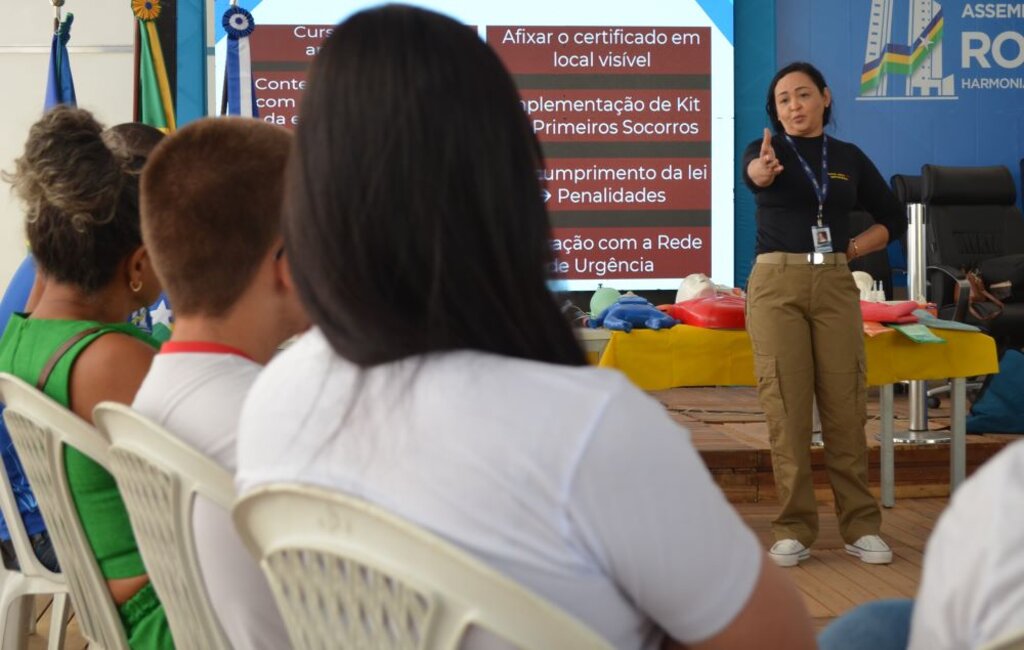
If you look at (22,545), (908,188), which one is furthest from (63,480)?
(908,188)

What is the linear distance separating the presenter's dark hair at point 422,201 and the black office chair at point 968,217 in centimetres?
602

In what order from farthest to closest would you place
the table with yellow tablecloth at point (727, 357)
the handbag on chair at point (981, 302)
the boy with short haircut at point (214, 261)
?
1. the handbag on chair at point (981, 302)
2. the table with yellow tablecloth at point (727, 357)
3. the boy with short haircut at point (214, 261)

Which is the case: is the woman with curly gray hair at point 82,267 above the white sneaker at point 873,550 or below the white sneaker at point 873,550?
above

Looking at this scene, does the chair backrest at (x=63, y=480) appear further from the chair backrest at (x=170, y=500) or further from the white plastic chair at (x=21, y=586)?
the white plastic chair at (x=21, y=586)

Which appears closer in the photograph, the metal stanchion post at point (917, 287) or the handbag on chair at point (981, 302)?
the metal stanchion post at point (917, 287)

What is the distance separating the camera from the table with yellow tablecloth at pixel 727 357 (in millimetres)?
3549

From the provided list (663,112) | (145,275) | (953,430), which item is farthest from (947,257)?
(145,275)

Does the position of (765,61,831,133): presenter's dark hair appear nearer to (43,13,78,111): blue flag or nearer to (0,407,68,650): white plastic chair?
(43,13,78,111): blue flag

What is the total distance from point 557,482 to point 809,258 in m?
2.67

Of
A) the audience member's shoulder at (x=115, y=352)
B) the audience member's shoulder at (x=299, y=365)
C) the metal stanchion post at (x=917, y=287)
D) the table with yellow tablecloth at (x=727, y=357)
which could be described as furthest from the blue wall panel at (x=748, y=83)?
the audience member's shoulder at (x=299, y=365)

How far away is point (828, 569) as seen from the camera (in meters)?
3.35

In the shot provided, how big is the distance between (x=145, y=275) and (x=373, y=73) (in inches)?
36.0

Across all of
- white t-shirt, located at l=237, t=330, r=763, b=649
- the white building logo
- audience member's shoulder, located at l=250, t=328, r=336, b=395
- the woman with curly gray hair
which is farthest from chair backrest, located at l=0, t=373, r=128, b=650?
the white building logo

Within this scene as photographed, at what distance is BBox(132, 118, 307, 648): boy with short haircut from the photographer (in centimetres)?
114
